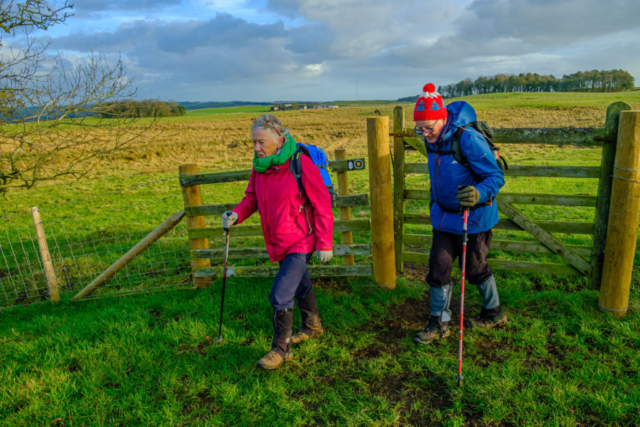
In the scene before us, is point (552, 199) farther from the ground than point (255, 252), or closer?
farther from the ground

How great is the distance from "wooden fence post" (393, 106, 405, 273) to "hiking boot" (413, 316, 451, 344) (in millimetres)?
1633

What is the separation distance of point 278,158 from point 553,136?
3.36 metres

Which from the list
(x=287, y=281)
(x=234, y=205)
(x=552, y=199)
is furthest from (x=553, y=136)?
(x=234, y=205)

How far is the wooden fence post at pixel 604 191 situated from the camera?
4480 mm

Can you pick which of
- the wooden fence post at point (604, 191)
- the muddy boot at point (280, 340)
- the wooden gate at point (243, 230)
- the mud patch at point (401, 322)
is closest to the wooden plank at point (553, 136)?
the wooden fence post at point (604, 191)

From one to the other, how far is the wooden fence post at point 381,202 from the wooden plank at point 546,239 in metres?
1.45

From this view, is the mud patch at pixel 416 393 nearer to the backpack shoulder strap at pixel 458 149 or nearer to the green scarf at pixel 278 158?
the backpack shoulder strap at pixel 458 149

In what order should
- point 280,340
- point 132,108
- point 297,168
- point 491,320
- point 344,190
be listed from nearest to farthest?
point 297,168
point 280,340
point 491,320
point 344,190
point 132,108

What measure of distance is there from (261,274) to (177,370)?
1.99m

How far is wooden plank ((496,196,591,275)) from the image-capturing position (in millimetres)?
5051

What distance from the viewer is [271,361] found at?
4051 millimetres

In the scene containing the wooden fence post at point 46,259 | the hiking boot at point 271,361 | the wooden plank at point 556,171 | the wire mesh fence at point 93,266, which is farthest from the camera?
the wire mesh fence at point 93,266

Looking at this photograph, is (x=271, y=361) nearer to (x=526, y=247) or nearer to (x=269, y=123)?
(x=269, y=123)

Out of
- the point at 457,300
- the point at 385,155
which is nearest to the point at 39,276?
the point at 385,155
